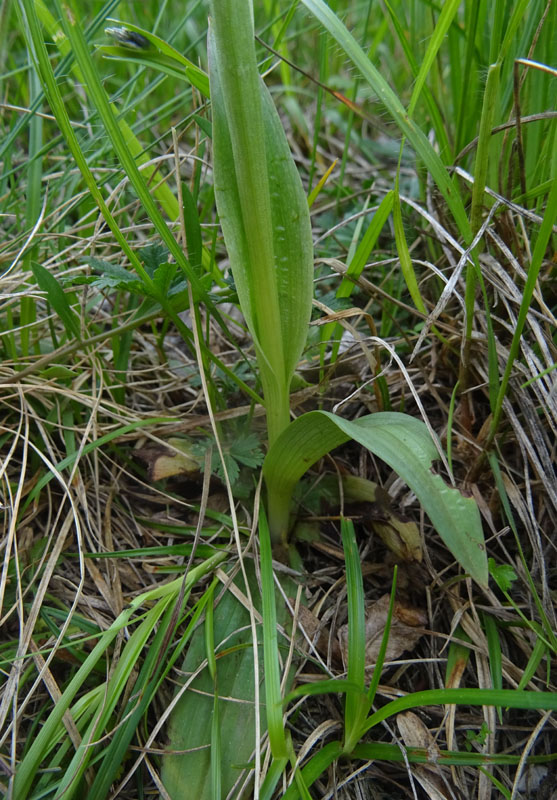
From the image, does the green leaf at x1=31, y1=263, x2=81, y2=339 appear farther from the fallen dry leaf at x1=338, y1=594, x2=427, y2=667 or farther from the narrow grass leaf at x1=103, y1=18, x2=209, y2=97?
the fallen dry leaf at x1=338, y1=594, x2=427, y2=667

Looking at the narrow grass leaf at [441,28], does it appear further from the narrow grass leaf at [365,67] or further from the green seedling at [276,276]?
the green seedling at [276,276]

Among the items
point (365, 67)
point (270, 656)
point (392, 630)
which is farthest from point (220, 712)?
point (365, 67)

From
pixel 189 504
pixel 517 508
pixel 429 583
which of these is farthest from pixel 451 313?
pixel 189 504

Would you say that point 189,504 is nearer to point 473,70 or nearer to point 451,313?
point 451,313

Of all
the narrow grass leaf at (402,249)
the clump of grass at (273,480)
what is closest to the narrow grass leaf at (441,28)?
the clump of grass at (273,480)

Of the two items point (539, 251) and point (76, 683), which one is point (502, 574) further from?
point (76, 683)

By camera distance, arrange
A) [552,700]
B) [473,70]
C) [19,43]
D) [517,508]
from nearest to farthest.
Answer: [552,700], [517,508], [473,70], [19,43]

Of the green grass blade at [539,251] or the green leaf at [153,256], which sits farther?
the green leaf at [153,256]
